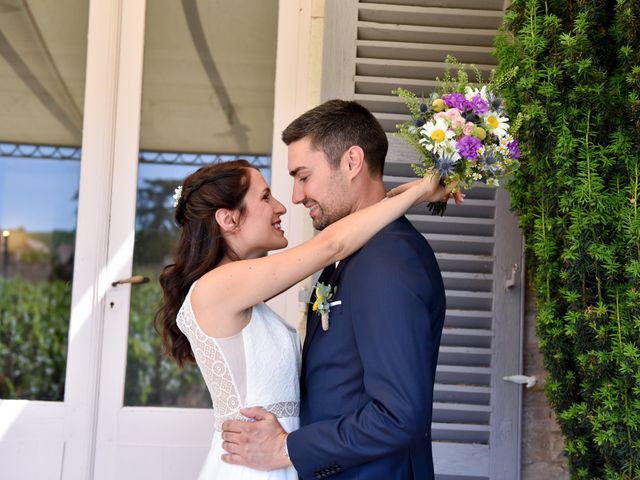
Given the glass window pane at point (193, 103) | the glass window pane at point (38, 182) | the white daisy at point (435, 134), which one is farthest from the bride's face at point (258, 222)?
the glass window pane at point (38, 182)

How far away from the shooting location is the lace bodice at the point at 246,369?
2143 mm

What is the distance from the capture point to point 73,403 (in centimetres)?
355

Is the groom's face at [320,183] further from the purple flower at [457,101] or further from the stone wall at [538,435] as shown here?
the stone wall at [538,435]

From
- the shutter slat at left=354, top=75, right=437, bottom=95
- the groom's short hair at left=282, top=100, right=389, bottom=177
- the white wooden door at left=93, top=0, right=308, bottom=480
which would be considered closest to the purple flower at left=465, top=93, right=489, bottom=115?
the groom's short hair at left=282, top=100, right=389, bottom=177

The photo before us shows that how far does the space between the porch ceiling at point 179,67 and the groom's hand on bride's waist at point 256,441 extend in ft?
6.36

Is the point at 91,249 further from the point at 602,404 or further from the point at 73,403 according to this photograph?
the point at 602,404

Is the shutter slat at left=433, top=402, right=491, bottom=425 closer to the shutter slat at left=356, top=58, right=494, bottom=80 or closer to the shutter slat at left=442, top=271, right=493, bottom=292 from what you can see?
the shutter slat at left=442, top=271, right=493, bottom=292

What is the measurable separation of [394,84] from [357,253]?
145 centimetres

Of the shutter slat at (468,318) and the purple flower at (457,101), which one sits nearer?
the purple flower at (457,101)

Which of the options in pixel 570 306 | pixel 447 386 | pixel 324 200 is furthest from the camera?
pixel 447 386

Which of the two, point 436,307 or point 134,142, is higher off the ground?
point 134,142

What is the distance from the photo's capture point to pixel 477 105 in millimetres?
1977

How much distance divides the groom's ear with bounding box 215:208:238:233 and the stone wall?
1.49 m

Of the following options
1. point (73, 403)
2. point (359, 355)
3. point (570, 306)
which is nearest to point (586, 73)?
point (570, 306)
